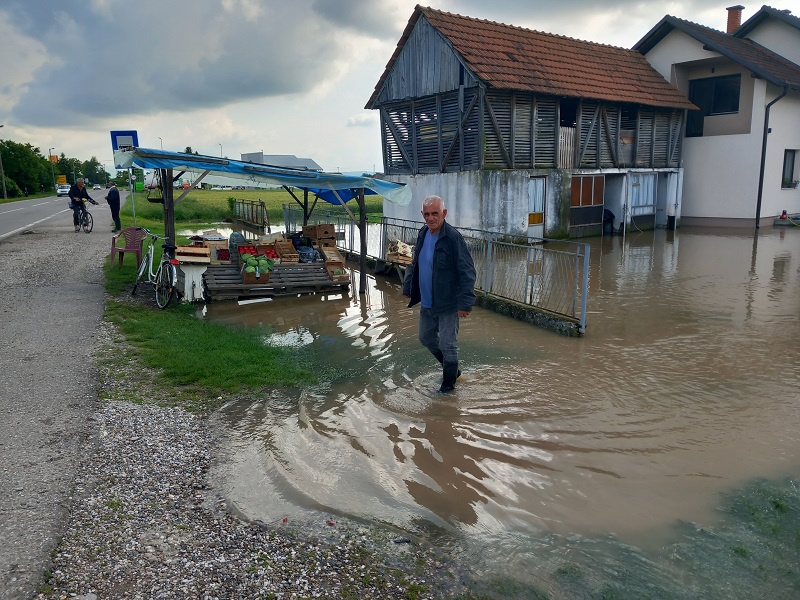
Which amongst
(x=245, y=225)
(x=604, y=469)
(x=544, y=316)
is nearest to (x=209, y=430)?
(x=604, y=469)

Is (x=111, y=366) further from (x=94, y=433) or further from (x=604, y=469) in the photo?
(x=604, y=469)

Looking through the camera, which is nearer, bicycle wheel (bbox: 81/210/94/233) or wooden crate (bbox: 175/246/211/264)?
wooden crate (bbox: 175/246/211/264)

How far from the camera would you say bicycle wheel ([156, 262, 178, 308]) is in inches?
407

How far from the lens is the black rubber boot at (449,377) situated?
6285mm

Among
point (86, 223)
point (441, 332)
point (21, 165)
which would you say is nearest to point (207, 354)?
point (441, 332)

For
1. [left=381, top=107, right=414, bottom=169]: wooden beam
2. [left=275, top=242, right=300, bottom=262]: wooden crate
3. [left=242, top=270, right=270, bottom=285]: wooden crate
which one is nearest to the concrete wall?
[left=381, top=107, right=414, bottom=169]: wooden beam

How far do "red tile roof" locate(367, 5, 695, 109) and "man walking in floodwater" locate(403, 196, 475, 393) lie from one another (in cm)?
1270

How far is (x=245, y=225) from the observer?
29.1 meters

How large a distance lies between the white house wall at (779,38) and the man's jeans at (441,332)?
26282 mm

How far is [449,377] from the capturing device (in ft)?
20.9

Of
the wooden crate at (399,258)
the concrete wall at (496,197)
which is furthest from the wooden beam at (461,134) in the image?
the wooden crate at (399,258)

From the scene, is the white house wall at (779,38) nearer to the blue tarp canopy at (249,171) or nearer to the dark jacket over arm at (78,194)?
the blue tarp canopy at (249,171)

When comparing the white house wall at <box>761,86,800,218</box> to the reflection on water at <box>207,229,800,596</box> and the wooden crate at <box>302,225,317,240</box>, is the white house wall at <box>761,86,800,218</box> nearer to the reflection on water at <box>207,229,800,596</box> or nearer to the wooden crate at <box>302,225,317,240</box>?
the reflection on water at <box>207,229,800,596</box>

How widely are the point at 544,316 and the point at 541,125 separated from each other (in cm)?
1199
